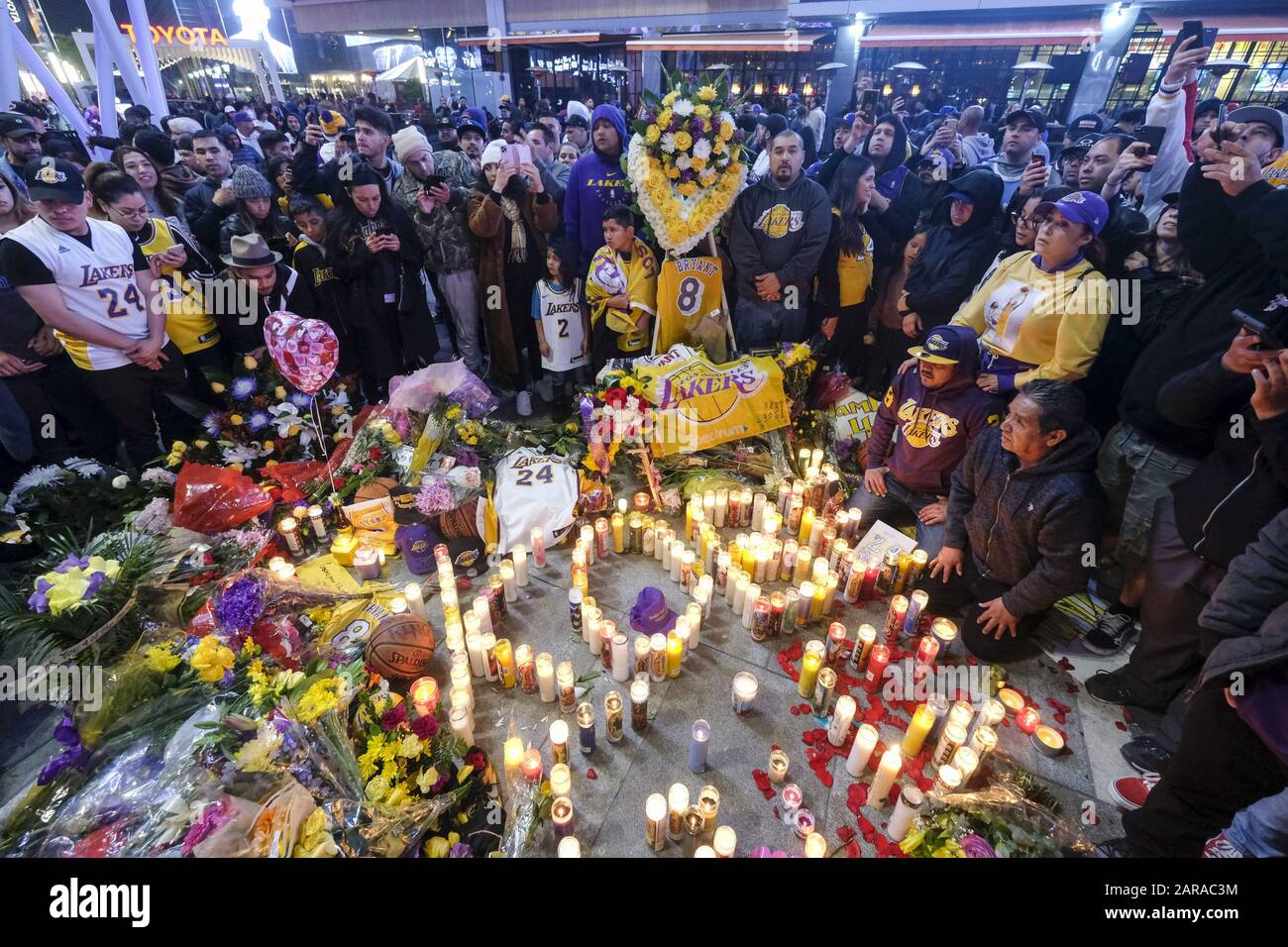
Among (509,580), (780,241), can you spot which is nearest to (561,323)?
(780,241)

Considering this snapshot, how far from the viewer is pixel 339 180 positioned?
488cm

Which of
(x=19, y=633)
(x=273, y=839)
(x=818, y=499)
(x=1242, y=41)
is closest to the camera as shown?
(x=273, y=839)

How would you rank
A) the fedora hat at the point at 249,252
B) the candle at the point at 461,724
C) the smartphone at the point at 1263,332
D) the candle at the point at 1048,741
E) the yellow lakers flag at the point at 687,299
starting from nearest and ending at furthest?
the smartphone at the point at 1263,332
the candle at the point at 461,724
the candle at the point at 1048,741
the fedora hat at the point at 249,252
the yellow lakers flag at the point at 687,299

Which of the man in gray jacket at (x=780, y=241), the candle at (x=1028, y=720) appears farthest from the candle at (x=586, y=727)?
the man in gray jacket at (x=780, y=241)

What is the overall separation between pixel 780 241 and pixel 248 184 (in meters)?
4.41

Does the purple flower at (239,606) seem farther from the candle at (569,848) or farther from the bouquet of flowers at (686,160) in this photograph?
the bouquet of flowers at (686,160)

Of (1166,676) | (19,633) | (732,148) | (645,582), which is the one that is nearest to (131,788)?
(19,633)

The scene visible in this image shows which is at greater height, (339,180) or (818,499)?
(339,180)

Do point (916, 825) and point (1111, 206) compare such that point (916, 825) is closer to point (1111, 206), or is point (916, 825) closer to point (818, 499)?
point (818, 499)

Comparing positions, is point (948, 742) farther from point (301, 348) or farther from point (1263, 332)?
point (301, 348)

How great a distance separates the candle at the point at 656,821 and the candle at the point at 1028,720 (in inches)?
73.8

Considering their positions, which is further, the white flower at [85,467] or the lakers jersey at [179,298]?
the lakers jersey at [179,298]

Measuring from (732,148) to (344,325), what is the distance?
12.0 feet

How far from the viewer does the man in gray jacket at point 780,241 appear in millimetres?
4711
